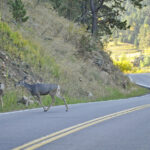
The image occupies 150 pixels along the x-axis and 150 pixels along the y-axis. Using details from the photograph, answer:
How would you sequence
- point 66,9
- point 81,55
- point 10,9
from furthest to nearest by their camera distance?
point 66,9 → point 81,55 → point 10,9

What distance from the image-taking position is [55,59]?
23.9m

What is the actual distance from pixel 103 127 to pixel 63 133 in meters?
1.38

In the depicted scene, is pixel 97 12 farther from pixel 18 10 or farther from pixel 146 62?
pixel 146 62

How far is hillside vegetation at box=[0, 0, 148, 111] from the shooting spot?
19.2 meters

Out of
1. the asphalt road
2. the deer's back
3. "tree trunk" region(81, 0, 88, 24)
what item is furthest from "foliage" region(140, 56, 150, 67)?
the asphalt road

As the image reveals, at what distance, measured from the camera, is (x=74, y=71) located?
2384 centimetres

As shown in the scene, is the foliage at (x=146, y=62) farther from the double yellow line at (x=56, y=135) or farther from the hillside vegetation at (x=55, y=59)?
the double yellow line at (x=56, y=135)

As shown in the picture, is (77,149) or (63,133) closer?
(77,149)

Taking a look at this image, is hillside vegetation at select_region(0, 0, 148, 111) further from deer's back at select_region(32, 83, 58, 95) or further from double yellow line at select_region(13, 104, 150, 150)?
double yellow line at select_region(13, 104, 150, 150)

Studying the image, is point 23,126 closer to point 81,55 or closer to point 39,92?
point 39,92

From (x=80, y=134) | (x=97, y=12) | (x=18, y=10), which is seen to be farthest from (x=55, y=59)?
(x=80, y=134)

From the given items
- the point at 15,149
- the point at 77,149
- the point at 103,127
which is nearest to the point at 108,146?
the point at 77,149

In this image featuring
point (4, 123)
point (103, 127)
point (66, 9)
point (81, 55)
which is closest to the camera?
point (103, 127)

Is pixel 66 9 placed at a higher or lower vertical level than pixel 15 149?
higher
